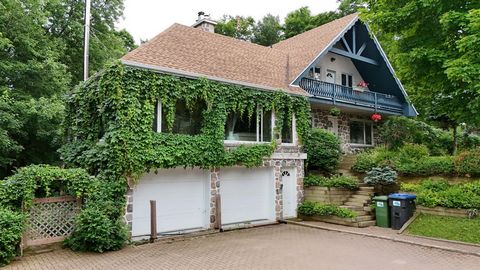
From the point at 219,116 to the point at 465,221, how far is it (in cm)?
845

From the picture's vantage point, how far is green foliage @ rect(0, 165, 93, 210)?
864cm

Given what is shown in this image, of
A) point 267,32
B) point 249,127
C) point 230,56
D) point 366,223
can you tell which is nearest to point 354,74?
point 230,56

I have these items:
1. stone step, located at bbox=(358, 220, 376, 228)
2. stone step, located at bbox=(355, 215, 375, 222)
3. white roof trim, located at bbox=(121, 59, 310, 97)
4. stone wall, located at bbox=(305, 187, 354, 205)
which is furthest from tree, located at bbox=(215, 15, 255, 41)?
stone step, located at bbox=(358, 220, 376, 228)

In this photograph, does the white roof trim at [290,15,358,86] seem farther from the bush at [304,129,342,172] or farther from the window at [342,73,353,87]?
the window at [342,73,353,87]

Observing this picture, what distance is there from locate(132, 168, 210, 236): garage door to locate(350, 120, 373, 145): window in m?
12.3

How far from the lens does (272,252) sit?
8.90 metres

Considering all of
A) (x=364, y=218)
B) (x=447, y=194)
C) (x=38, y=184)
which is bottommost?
(x=364, y=218)

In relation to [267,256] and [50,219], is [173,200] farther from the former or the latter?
[267,256]

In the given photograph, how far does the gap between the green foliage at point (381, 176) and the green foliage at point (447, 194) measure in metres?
1.09

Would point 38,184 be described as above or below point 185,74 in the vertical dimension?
below

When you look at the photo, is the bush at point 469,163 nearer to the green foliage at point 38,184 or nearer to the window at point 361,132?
the window at point 361,132

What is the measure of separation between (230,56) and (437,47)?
27.7 ft

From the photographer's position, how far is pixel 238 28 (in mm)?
31844

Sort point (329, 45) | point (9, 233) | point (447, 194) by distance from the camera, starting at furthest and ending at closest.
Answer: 1. point (329, 45)
2. point (447, 194)
3. point (9, 233)
